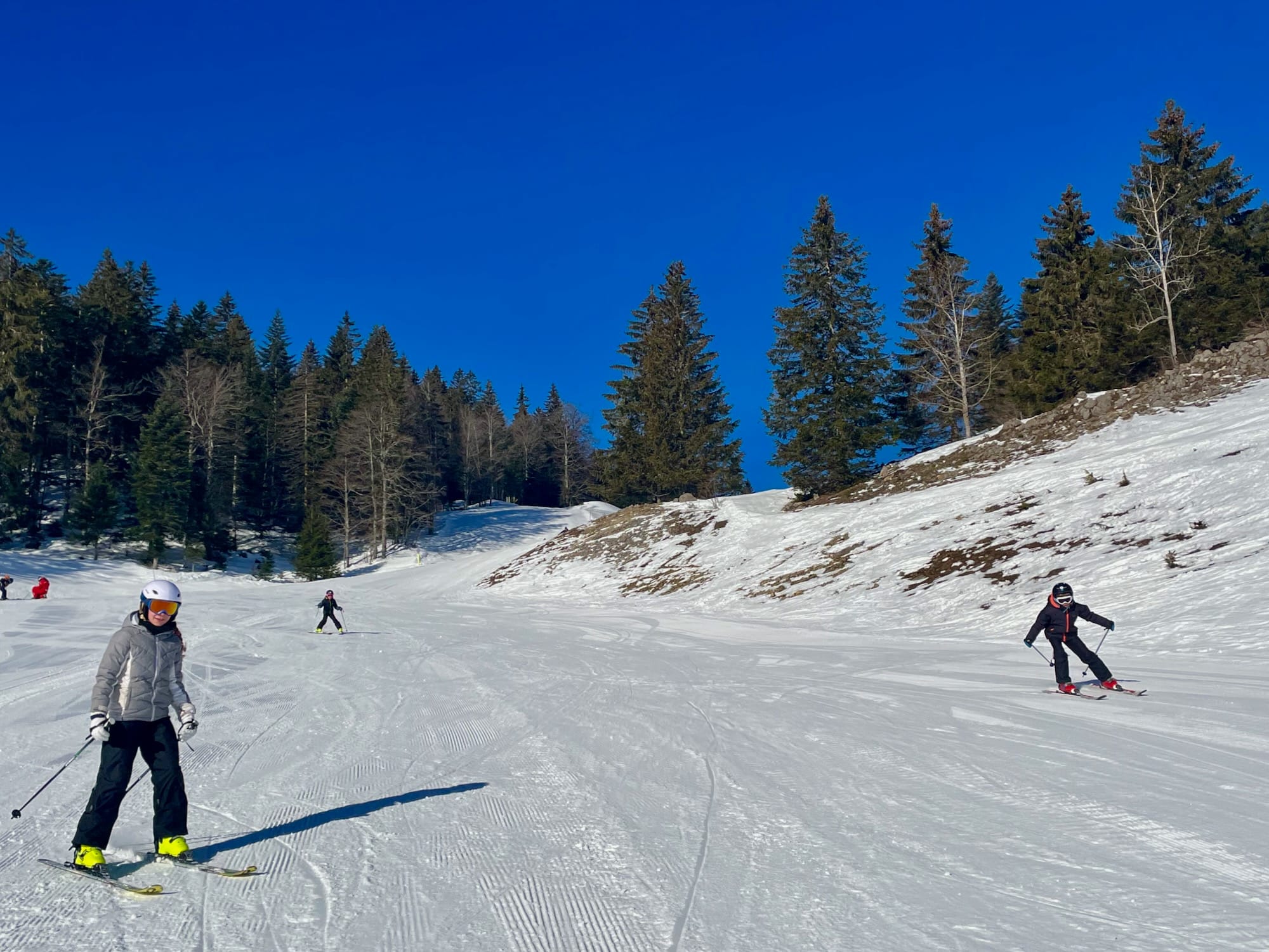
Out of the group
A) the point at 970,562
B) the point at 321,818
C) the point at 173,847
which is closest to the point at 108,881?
the point at 173,847

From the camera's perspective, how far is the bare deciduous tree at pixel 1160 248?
34125mm

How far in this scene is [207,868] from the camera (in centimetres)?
471

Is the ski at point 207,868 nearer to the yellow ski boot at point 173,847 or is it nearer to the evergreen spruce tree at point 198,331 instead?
the yellow ski boot at point 173,847

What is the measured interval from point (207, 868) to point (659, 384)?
46674 mm

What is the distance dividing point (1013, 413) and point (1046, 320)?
5173 millimetres

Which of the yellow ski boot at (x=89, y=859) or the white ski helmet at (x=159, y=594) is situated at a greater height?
the white ski helmet at (x=159, y=594)

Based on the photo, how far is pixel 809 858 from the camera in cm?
473

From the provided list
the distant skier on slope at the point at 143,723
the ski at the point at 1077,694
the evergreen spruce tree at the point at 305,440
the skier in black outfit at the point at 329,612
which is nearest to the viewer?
the distant skier on slope at the point at 143,723

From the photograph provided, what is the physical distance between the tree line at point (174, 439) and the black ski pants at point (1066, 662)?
4268 cm

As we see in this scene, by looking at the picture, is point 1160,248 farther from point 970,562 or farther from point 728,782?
point 728,782

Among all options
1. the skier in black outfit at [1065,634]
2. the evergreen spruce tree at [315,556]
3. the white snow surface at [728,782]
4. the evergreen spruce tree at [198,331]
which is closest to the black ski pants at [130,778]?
the white snow surface at [728,782]

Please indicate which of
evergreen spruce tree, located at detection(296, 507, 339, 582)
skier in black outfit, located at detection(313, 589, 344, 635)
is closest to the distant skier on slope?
skier in black outfit, located at detection(313, 589, 344, 635)

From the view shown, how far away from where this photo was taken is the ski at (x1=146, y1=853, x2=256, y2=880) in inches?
183

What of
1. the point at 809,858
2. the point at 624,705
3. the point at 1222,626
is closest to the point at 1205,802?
the point at 809,858
